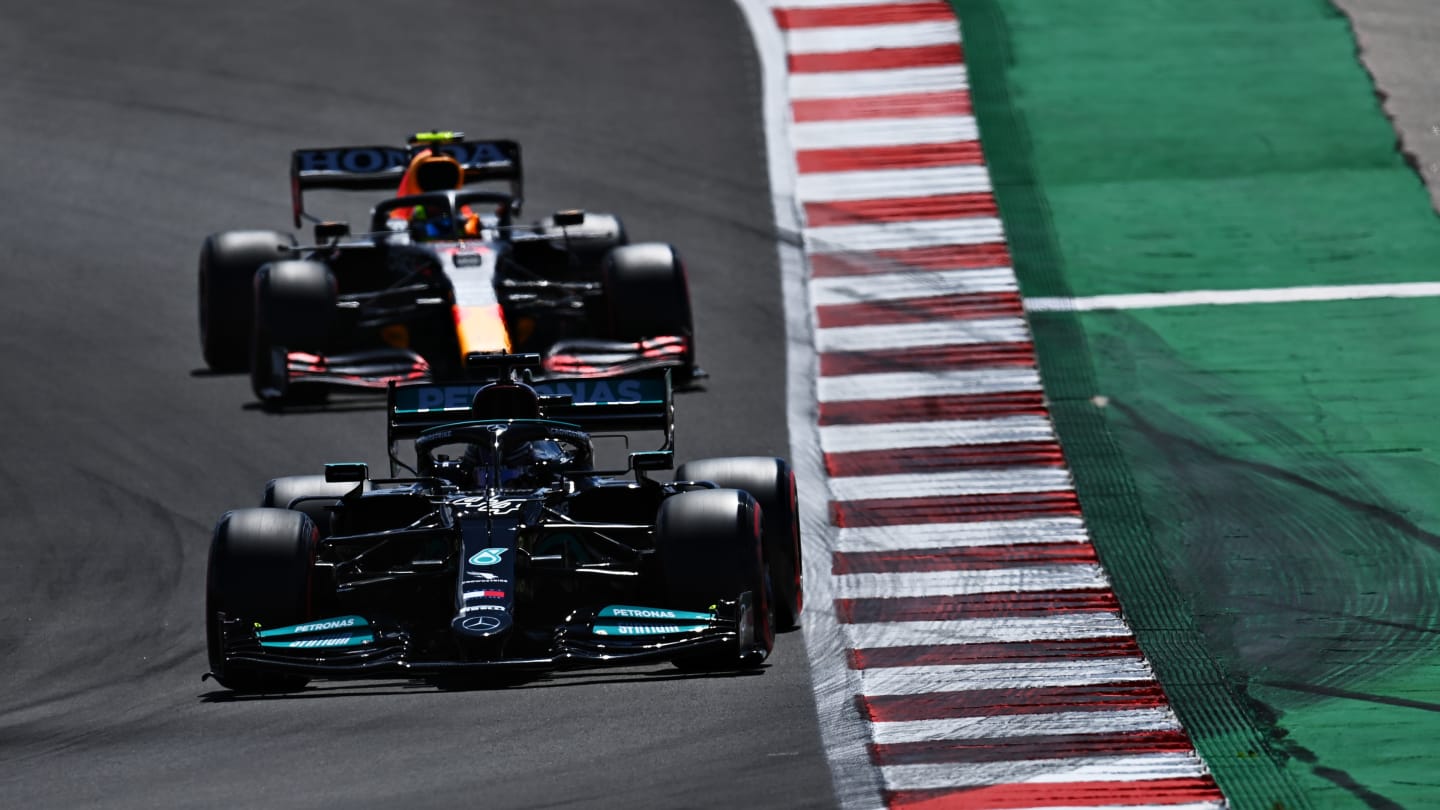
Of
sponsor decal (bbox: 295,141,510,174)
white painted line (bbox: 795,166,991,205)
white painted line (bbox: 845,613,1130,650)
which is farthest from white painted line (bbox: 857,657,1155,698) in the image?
white painted line (bbox: 795,166,991,205)

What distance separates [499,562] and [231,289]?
8046 mm

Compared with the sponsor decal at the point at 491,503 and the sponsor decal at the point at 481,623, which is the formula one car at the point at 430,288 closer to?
the sponsor decal at the point at 491,503

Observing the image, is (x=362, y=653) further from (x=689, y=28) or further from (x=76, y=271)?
(x=689, y=28)

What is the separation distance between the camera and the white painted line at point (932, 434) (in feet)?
63.1

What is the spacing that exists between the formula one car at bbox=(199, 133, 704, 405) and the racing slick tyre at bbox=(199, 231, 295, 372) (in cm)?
1

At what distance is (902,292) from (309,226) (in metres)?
6.02

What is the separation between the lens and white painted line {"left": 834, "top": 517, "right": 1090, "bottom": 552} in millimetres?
17359

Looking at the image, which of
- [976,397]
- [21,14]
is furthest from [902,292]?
[21,14]

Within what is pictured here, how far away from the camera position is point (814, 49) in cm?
2691

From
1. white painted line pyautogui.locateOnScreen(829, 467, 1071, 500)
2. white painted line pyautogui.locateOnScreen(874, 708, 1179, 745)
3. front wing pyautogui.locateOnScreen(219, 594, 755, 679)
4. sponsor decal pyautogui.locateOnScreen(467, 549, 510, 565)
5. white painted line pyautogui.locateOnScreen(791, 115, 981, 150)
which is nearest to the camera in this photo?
front wing pyautogui.locateOnScreen(219, 594, 755, 679)

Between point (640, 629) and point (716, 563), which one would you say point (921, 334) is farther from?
point (640, 629)

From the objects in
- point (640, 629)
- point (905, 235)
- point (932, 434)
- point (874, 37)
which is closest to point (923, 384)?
point (932, 434)

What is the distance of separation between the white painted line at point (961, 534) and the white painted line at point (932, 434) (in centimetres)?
154

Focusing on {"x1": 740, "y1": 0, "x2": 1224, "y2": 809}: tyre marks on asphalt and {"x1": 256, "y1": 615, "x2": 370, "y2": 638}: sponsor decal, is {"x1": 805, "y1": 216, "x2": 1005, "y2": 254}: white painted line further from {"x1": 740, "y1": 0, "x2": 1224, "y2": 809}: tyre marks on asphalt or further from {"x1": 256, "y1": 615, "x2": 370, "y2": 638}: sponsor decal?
{"x1": 256, "y1": 615, "x2": 370, "y2": 638}: sponsor decal
